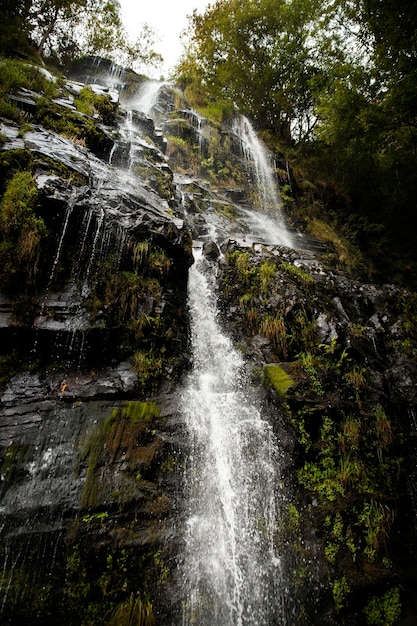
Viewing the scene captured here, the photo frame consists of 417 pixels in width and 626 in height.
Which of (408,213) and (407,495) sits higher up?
(408,213)

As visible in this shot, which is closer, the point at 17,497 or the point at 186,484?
the point at 17,497

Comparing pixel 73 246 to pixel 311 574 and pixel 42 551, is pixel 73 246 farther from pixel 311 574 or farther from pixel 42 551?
pixel 311 574

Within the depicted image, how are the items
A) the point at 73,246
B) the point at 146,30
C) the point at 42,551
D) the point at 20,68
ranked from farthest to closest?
the point at 146,30
the point at 20,68
the point at 73,246
the point at 42,551

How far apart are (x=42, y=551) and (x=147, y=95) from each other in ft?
69.2

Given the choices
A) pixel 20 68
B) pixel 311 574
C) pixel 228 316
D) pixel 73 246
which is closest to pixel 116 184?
pixel 73 246

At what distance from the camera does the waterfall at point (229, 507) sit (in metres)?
3.68

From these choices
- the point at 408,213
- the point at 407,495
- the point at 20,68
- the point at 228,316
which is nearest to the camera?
the point at 407,495

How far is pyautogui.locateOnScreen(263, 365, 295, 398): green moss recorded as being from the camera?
17.5 ft

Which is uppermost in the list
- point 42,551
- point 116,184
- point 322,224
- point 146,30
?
point 146,30

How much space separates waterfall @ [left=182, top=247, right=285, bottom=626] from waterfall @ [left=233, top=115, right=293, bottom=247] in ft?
26.5

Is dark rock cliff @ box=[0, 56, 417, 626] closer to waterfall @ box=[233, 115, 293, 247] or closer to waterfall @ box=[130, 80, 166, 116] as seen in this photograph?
waterfall @ box=[233, 115, 293, 247]

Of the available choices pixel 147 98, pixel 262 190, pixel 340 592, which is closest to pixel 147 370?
pixel 340 592

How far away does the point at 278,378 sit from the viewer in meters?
5.54

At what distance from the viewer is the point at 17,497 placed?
3.55 m
